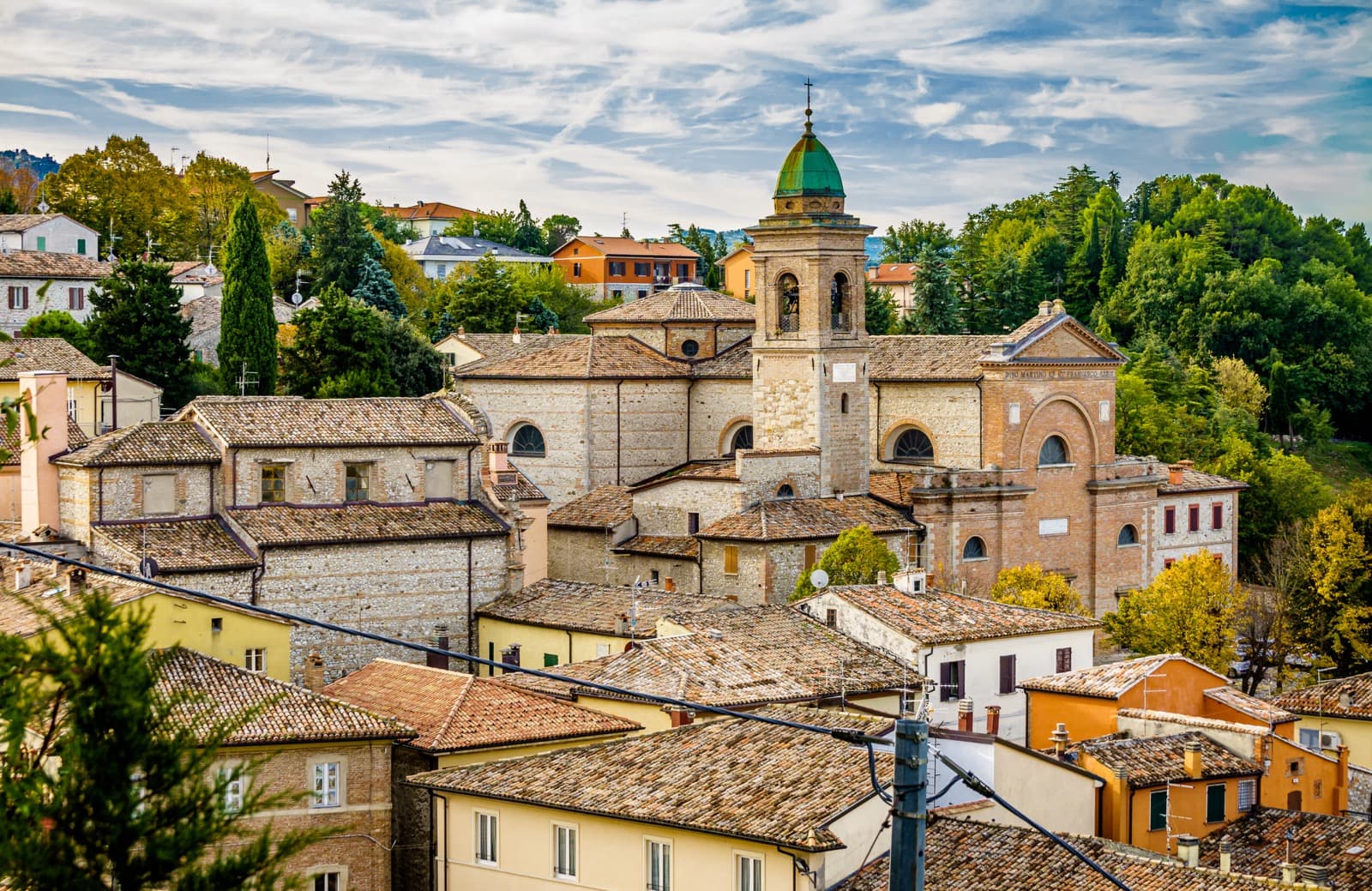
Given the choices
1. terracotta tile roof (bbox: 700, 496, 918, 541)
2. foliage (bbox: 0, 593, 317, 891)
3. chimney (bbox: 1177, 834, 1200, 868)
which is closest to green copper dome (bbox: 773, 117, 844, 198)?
terracotta tile roof (bbox: 700, 496, 918, 541)

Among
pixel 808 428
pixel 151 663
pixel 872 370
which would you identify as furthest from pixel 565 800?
pixel 872 370

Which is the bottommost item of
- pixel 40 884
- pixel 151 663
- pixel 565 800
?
pixel 565 800

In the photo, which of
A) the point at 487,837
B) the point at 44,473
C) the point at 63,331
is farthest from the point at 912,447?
the point at 487,837

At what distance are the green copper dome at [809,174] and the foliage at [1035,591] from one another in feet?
31.3

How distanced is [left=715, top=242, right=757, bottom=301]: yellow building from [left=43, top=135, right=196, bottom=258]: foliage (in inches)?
959

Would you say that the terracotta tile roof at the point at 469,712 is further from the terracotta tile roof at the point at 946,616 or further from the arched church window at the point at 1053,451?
the arched church window at the point at 1053,451

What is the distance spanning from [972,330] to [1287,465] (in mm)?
19603

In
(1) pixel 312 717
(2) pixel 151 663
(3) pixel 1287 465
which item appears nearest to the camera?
(2) pixel 151 663

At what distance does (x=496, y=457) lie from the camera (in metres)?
41.2

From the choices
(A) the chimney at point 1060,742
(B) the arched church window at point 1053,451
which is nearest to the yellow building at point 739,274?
(B) the arched church window at point 1053,451

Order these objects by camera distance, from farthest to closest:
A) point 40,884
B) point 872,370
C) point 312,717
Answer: point 872,370
point 312,717
point 40,884

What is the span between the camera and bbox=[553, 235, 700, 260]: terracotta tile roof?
91500mm

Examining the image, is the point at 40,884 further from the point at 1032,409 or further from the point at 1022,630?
the point at 1032,409

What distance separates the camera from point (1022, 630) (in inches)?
1332
